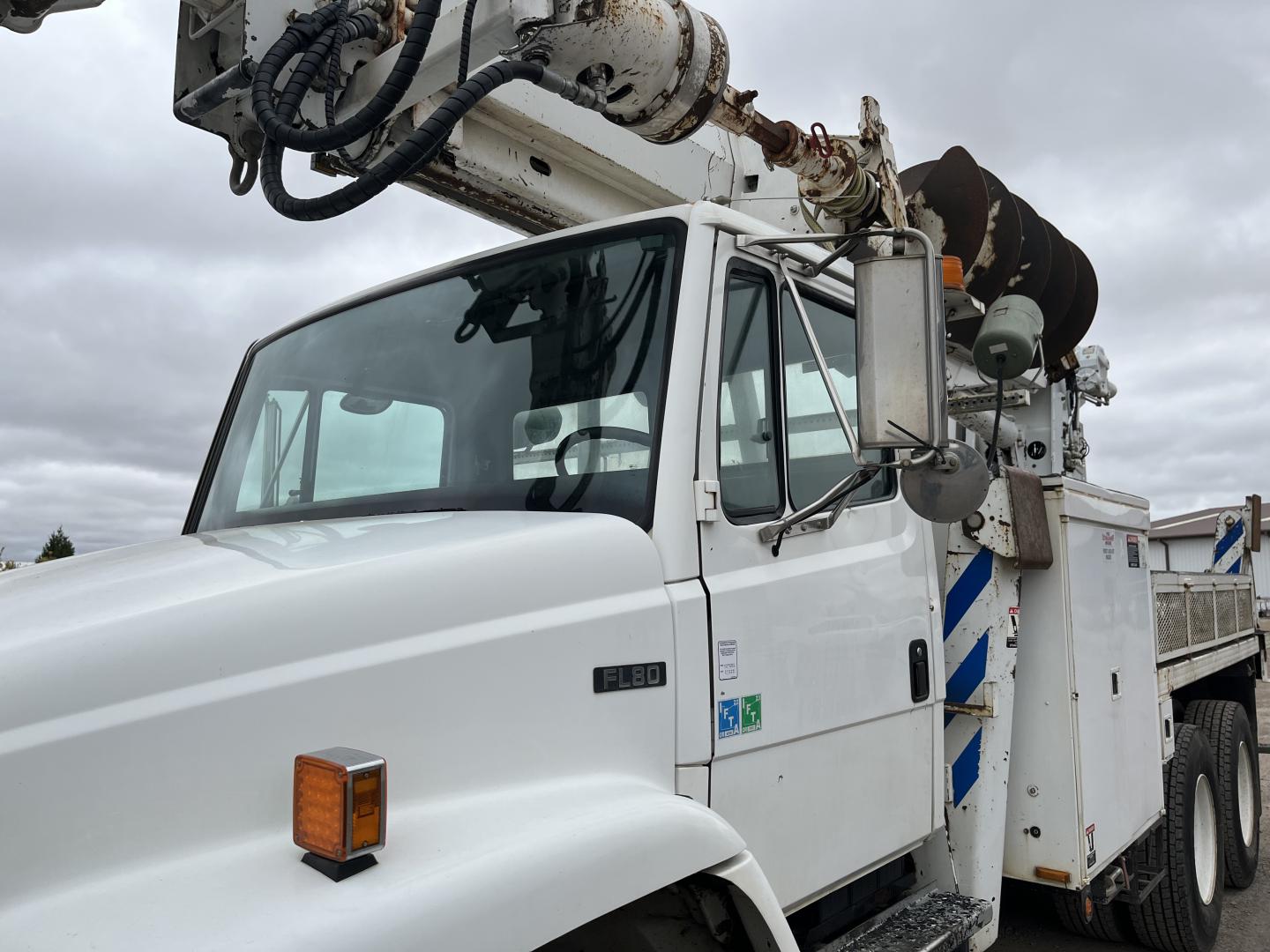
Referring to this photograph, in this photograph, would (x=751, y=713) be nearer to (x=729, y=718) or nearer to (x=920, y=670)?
(x=729, y=718)

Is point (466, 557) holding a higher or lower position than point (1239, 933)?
higher

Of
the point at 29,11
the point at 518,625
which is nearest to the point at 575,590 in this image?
the point at 518,625

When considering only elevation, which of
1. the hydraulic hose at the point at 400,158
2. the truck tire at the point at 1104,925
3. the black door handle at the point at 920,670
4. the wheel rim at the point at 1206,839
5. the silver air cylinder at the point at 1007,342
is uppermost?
the hydraulic hose at the point at 400,158

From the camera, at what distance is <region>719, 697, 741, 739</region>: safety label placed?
2.16 meters

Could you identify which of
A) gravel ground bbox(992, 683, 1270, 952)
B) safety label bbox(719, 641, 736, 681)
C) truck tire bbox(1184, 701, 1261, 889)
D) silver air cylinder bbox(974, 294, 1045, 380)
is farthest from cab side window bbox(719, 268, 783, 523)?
truck tire bbox(1184, 701, 1261, 889)

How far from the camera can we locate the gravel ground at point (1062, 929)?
4.48 m

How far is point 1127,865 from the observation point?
13.6 ft

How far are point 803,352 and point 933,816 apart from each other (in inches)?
53.4

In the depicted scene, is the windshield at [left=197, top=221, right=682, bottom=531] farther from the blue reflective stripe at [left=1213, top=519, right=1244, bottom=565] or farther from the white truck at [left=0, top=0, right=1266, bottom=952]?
the blue reflective stripe at [left=1213, top=519, right=1244, bottom=565]

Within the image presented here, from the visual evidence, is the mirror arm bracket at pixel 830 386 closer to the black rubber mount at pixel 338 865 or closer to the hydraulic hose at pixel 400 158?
the hydraulic hose at pixel 400 158

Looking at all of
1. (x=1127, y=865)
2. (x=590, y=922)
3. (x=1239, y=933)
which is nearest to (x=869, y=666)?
(x=590, y=922)

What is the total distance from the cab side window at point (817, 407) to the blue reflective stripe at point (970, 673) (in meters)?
0.75

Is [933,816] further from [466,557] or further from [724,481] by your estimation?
[466,557]

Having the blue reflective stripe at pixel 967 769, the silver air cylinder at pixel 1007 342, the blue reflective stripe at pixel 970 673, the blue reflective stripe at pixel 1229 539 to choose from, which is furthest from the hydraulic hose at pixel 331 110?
the blue reflective stripe at pixel 1229 539
